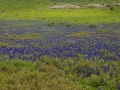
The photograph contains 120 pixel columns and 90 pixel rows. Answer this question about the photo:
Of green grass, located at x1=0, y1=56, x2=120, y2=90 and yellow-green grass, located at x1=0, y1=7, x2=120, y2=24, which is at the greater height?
green grass, located at x1=0, y1=56, x2=120, y2=90

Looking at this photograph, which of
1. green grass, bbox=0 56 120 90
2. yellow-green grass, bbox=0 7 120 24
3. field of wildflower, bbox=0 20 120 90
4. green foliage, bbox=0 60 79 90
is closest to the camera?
green foliage, bbox=0 60 79 90

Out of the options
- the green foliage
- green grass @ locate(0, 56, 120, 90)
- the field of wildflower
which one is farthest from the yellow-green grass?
the green foliage

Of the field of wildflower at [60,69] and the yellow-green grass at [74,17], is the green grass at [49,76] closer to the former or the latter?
the field of wildflower at [60,69]

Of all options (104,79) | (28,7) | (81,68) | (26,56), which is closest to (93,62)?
(81,68)

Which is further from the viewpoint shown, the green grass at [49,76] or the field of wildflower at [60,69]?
the field of wildflower at [60,69]

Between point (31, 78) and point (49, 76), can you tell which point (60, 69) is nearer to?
point (49, 76)

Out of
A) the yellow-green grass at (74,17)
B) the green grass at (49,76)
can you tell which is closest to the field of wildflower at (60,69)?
the green grass at (49,76)

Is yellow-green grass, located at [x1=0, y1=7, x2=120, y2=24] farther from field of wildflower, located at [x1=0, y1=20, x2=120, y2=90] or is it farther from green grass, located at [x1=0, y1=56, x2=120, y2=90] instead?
green grass, located at [x1=0, y1=56, x2=120, y2=90]

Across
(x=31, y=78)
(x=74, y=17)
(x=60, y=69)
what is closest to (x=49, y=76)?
(x=31, y=78)

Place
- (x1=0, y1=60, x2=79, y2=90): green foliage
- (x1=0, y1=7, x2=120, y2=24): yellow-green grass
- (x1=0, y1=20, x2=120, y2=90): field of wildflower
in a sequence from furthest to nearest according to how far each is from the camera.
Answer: (x1=0, y1=7, x2=120, y2=24): yellow-green grass, (x1=0, y1=20, x2=120, y2=90): field of wildflower, (x1=0, y1=60, x2=79, y2=90): green foliage

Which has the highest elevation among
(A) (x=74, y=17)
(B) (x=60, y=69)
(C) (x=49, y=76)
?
(C) (x=49, y=76)

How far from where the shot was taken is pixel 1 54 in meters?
18.3

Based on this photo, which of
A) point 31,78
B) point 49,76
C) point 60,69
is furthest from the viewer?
point 60,69

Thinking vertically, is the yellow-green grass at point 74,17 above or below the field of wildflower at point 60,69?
below
